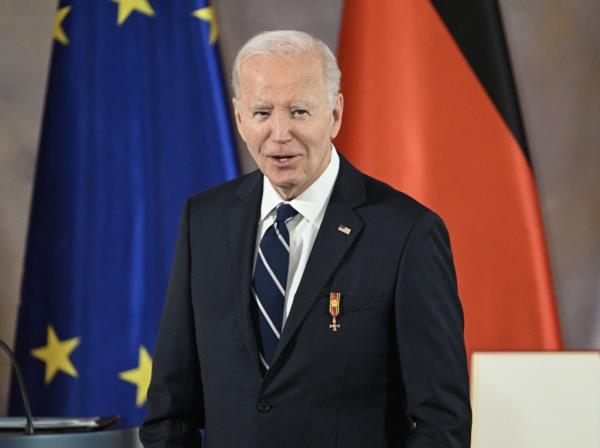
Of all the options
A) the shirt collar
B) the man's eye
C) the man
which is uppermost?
the man's eye

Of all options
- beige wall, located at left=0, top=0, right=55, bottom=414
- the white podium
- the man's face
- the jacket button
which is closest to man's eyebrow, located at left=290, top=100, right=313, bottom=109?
the man's face

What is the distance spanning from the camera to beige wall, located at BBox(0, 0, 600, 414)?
266 centimetres

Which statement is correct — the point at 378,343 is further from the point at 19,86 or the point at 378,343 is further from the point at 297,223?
the point at 19,86

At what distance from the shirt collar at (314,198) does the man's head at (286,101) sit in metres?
0.04

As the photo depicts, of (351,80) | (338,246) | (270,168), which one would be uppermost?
(351,80)

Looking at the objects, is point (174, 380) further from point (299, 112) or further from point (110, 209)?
point (110, 209)

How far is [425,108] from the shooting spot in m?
2.61

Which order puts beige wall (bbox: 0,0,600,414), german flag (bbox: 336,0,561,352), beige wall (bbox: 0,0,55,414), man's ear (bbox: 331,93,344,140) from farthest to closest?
beige wall (bbox: 0,0,55,414)
beige wall (bbox: 0,0,600,414)
german flag (bbox: 336,0,561,352)
man's ear (bbox: 331,93,344,140)

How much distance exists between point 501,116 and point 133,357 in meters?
1.19

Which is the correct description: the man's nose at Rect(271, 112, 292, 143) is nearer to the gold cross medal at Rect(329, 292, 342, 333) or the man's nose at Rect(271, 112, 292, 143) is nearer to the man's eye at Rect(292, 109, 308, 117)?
the man's eye at Rect(292, 109, 308, 117)

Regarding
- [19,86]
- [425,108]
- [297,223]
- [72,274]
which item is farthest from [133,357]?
[297,223]

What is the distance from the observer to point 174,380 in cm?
144

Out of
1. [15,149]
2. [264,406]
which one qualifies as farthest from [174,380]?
[15,149]

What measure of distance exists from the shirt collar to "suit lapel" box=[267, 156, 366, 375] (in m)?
0.01
